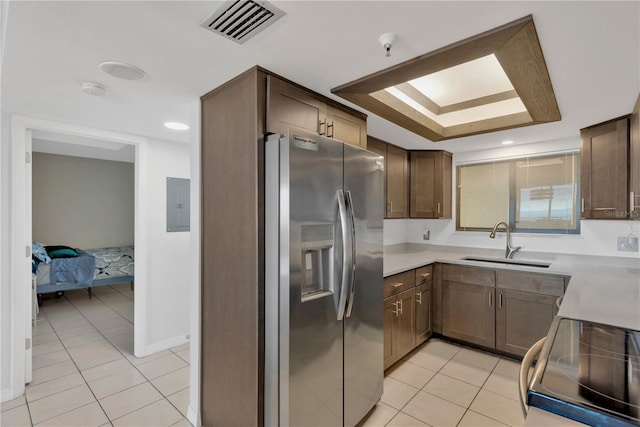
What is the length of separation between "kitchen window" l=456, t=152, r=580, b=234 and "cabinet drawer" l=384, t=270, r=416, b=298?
4.68ft

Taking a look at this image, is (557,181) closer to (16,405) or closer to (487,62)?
(487,62)

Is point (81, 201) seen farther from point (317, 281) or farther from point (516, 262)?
point (516, 262)

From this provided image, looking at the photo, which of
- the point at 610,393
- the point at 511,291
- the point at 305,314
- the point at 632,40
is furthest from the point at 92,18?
the point at 511,291

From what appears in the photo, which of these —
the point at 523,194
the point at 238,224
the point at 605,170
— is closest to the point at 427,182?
the point at 523,194

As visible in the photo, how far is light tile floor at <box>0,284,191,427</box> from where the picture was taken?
2.23 m

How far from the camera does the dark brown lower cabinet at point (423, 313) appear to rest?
312cm

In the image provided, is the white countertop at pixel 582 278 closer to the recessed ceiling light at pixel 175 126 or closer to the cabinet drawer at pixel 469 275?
the cabinet drawer at pixel 469 275

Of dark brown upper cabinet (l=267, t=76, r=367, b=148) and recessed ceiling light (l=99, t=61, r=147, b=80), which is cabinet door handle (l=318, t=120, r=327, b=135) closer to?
dark brown upper cabinet (l=267, t=76, r=367, b=148)

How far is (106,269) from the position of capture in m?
5.05

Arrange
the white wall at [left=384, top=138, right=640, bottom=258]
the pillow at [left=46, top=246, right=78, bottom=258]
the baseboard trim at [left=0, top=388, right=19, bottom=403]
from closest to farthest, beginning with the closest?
1. the baseboard trim at [left=0, top=388, right=19, bottom=403]
2. the white wall at [left=384, top=138, right=640, bottom=258]
3. the pillow at [left=46, top=246, right=78, bottom=258]

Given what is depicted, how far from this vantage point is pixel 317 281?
181 centimetres

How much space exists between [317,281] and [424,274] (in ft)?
5.87

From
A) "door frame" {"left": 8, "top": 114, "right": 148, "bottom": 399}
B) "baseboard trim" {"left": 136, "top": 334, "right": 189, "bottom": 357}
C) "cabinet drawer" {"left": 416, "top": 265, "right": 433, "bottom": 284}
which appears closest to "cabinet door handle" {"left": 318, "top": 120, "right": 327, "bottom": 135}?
"cabinet drawer" {"left": 416, "top": 265, "right": 433, "bottom": 284}

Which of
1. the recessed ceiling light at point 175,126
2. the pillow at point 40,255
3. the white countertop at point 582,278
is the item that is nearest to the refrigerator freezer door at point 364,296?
the white countertop at point 582,278
